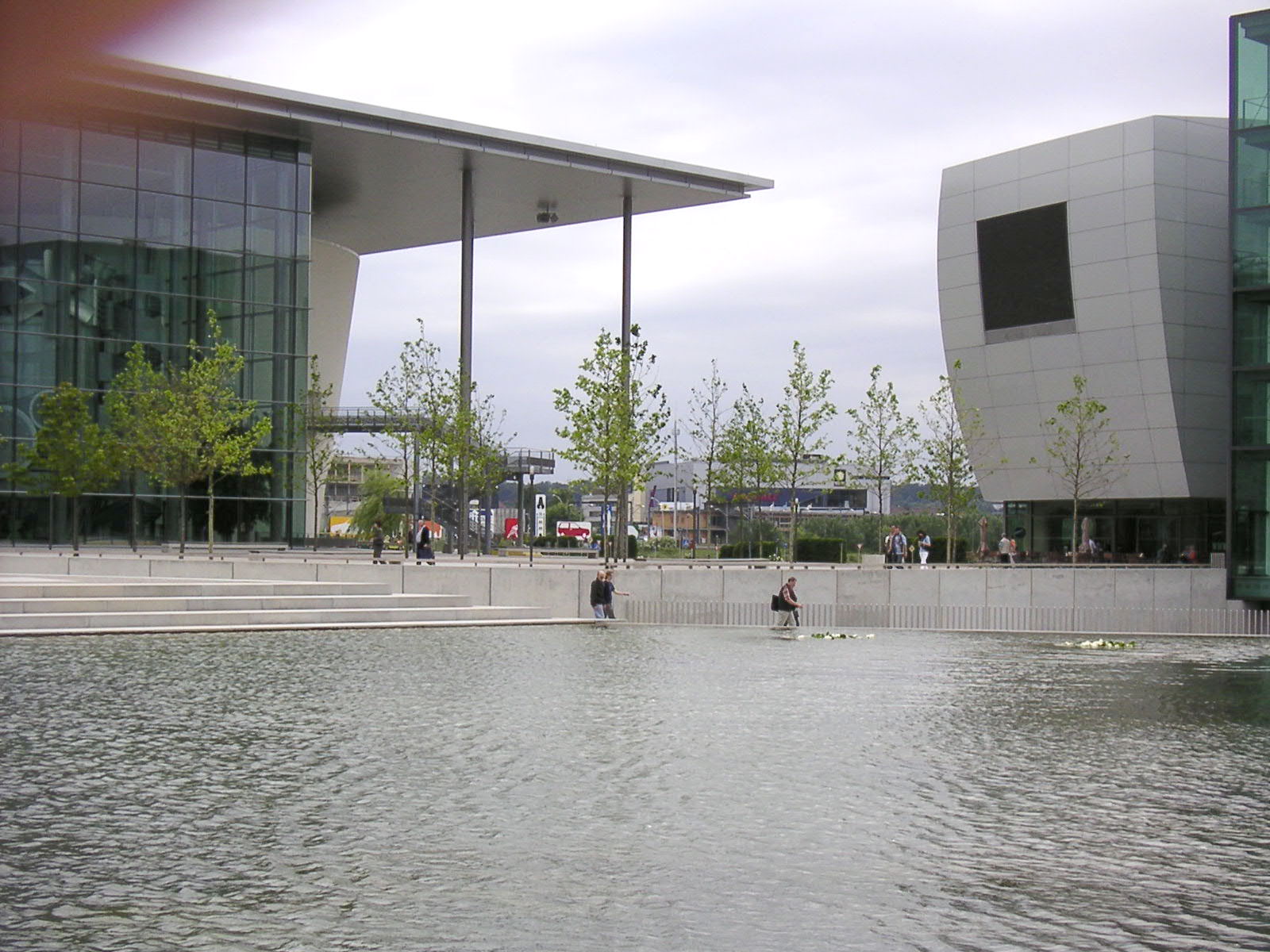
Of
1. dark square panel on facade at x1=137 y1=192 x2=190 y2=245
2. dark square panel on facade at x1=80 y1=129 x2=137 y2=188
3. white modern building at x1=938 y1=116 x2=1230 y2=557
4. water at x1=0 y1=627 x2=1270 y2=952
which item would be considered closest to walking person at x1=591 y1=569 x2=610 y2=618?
water at x1=0 y1=627 x2=1270 y2=952

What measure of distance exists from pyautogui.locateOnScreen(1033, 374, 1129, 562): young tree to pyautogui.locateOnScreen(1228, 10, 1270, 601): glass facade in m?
14.9

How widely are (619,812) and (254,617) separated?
19270mm

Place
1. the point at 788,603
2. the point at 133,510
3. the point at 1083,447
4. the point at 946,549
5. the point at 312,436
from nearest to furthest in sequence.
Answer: the point at 788,603, the point at 133,510, the point at 312,436, the point at 1083,447, the point at 946,549

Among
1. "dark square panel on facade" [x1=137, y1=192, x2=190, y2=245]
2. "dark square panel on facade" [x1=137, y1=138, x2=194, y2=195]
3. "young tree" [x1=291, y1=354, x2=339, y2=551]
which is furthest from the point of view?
"young tree" [x1=291, y1=354, x2=339, y2=551]

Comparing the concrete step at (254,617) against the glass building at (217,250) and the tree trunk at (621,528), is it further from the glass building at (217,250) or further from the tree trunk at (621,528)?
the glass building at (217,250)

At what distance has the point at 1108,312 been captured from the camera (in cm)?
5622

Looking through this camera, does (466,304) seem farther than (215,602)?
Yes

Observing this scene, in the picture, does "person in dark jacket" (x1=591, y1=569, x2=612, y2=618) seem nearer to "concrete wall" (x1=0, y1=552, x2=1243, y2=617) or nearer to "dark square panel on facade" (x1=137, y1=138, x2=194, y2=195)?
"concrete wall" (x1=0, y1=552, x2=1243, y2=617)

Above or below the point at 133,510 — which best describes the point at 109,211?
above

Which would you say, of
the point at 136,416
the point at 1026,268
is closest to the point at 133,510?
the point at 136,416

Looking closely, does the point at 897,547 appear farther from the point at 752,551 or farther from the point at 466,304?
the point at 466,304

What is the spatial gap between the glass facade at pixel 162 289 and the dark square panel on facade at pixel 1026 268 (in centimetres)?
2813

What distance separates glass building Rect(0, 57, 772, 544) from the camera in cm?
4847

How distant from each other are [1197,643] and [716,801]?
74.7ft
